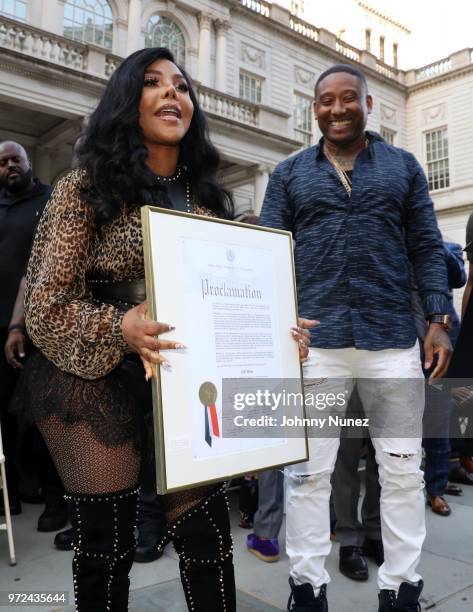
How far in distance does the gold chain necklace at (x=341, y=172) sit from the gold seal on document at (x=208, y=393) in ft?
4.03

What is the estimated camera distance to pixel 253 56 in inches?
771

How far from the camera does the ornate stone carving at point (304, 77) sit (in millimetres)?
20919

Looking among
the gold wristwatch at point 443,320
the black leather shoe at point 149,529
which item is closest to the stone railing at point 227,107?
the black leather shoe at point 149,529

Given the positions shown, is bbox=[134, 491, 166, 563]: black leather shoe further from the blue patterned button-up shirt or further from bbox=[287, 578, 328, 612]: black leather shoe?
the blue patterned button-up shirt

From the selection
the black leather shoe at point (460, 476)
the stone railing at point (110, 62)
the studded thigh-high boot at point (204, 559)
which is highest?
the stone railing at point (110, 62)

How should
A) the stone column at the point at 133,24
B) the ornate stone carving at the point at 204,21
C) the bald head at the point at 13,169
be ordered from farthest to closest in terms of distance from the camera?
the ornate stone carving at the point at 204,21 → the stone column at the point at 133,24 → the bald head at the point at 13,169

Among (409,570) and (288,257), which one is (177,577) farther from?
(288,257)

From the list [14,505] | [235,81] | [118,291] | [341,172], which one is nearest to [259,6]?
[235,81]

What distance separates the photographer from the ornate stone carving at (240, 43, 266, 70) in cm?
1931

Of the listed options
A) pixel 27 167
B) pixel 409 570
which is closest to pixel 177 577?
pixel 409 570

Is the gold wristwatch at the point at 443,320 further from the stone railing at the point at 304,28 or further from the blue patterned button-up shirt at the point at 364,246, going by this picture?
the stone railing at the point at 304,28

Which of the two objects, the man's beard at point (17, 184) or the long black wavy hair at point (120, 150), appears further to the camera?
the man's beard at point (17, 184)

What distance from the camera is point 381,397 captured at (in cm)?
210

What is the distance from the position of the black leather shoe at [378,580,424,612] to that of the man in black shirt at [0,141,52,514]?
244 centimetres
